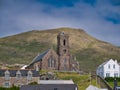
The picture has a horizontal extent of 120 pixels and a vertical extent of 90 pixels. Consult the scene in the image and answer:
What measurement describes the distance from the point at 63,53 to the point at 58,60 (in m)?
3.01

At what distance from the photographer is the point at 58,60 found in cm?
11494

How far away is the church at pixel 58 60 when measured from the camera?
370ft

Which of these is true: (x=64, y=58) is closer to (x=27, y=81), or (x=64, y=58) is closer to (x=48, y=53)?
(x=48, y=53)

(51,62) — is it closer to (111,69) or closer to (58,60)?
(58,60)

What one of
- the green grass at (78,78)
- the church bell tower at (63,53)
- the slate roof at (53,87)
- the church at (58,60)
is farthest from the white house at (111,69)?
the slate roof at (53,87)

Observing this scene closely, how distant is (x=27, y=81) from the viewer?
96.6 meters

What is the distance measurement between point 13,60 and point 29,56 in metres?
13.6

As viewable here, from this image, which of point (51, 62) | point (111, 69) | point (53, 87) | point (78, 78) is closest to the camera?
point (53, 87)

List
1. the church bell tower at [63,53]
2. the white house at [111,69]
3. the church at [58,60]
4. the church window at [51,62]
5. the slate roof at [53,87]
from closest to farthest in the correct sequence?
the slate roof at [53,87] < the church at [58,60] < the church window at [51,62] < the church bell tower at [63,53] < the white house at [111,69]

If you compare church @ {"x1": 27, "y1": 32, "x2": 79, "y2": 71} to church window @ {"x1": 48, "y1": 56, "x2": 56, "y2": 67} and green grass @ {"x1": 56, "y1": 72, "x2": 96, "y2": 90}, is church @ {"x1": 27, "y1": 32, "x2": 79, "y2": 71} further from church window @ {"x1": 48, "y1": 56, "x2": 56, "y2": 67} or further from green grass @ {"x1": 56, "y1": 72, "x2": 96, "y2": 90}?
green grass @ {"x1": 56, "y1": 72, "x2": 96, "y2": 90}

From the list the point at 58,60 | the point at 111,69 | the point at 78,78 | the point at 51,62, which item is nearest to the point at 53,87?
the point at 78,78

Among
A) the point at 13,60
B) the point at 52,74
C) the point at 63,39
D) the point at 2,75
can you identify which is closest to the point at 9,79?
the point at 2,75

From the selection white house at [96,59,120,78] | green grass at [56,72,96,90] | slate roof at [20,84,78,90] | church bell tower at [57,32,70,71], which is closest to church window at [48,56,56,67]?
church bell tower at [57,32,70,71]

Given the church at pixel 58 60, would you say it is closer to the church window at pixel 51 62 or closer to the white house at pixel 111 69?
the church window at pixel 51 62
